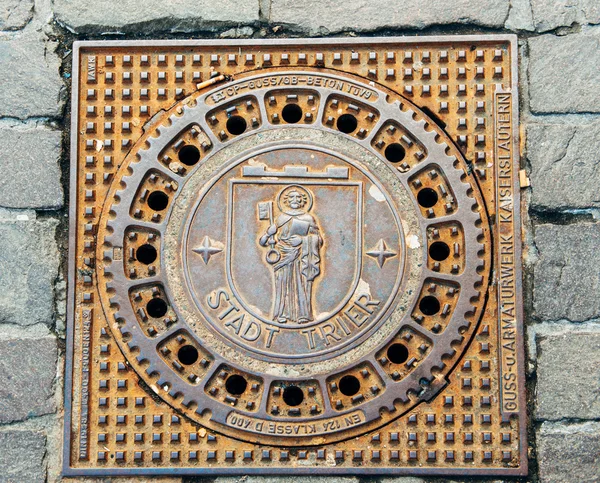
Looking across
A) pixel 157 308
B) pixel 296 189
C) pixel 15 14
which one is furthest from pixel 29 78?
pixel 296 189

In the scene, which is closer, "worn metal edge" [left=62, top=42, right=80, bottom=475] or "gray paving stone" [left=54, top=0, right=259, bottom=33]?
"worn metal edge" [left=62, top=42, right=80, bottom=475]

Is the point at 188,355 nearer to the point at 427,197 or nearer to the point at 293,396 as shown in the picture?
the point at 293,396

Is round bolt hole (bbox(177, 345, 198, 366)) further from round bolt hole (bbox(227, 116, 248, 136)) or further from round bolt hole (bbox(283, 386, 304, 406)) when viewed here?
round bolt hole (bbox(227, 116, 248, 136))

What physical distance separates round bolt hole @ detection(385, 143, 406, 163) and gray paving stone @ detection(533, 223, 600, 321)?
74 centimetres

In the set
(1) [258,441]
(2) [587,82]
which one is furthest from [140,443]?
(2) [587,82]

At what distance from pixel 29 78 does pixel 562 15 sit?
2.57 metres

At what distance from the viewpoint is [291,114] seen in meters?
3.03

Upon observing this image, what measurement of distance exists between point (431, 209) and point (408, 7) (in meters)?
0.99

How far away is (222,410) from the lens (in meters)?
2.76

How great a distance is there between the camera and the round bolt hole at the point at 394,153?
2.98m

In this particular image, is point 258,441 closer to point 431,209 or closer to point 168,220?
point 168,220

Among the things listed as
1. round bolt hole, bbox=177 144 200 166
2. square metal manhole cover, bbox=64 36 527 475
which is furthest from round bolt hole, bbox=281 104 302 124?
round bolt hole, bbox=177 144 200 166

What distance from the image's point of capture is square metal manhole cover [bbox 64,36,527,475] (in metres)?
2.77

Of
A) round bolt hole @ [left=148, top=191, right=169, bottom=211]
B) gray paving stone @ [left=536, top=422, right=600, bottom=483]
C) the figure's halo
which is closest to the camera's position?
gray paving stone @ [left=536, top=422, right=600, bottom=483]
